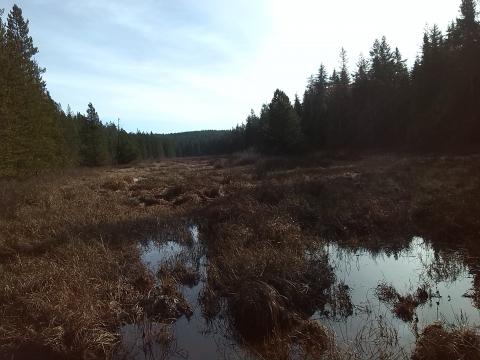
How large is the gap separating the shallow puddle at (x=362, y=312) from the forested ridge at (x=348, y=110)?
15.0 meters

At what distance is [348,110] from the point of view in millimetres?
52188

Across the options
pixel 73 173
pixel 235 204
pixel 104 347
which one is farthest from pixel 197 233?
pixel 73 173

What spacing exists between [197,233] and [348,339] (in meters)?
7.88

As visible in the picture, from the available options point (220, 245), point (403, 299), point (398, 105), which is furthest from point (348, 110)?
point (403, 299)

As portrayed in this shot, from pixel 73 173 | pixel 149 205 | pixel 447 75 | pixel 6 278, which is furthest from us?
pixel 447 75

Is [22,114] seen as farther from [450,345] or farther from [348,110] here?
[348,110]

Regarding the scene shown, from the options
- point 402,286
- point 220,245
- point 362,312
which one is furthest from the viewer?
point 220,245

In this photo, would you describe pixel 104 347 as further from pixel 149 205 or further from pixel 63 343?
pixel 149 205

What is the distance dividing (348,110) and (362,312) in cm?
4779

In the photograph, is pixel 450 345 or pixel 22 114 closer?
pixel 450 345

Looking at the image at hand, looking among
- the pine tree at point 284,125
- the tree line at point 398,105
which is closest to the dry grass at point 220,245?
the tree line at point 398,105

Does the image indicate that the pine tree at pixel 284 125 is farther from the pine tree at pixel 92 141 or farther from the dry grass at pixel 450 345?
the dry grass at pixel 450 345

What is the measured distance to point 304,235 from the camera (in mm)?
11477

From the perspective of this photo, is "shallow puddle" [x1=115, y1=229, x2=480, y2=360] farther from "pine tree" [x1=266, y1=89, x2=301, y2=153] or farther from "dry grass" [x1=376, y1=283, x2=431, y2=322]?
"pine tree" [x1=266, y1=89, x2=301, y2=153]
